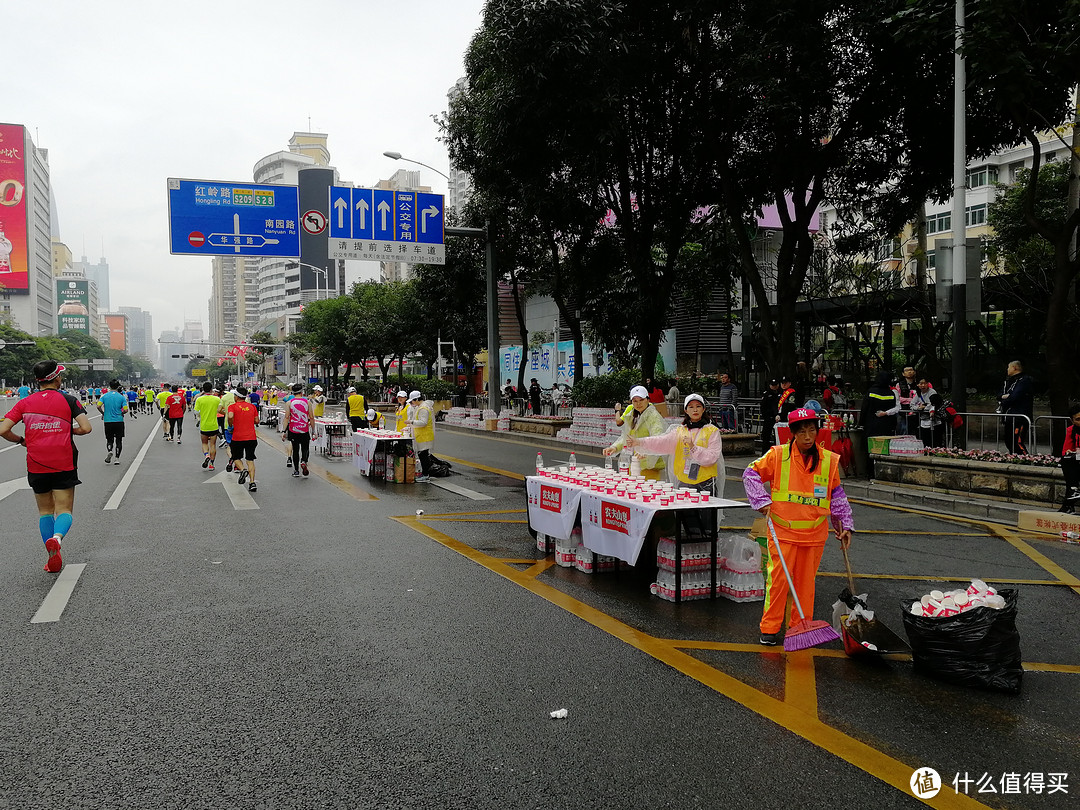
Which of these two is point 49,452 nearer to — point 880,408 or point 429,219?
point 880,408

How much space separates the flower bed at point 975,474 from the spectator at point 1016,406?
2.98 ft

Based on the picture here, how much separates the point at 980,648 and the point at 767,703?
1.26 meters

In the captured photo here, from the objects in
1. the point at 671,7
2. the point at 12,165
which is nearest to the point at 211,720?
the point at 671,7

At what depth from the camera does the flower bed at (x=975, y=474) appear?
10391mm

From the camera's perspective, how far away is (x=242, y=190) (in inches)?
813

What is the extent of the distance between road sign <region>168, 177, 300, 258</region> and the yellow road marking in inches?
→ 656

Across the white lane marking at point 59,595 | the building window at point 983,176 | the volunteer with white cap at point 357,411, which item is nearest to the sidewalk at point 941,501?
the white lane marking at point 59,595

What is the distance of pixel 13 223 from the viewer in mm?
138875

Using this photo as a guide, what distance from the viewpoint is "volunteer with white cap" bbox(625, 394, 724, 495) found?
747cm

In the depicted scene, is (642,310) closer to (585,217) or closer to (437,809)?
(585,217)

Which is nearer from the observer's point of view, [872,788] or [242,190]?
[872,788]

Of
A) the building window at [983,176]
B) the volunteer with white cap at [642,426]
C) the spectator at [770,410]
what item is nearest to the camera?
the volunteer with white cap at [642,426]

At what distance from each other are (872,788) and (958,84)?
1239cm

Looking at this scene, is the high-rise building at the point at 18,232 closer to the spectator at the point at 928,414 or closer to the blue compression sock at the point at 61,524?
the blue compression sock at the point at 61,524
